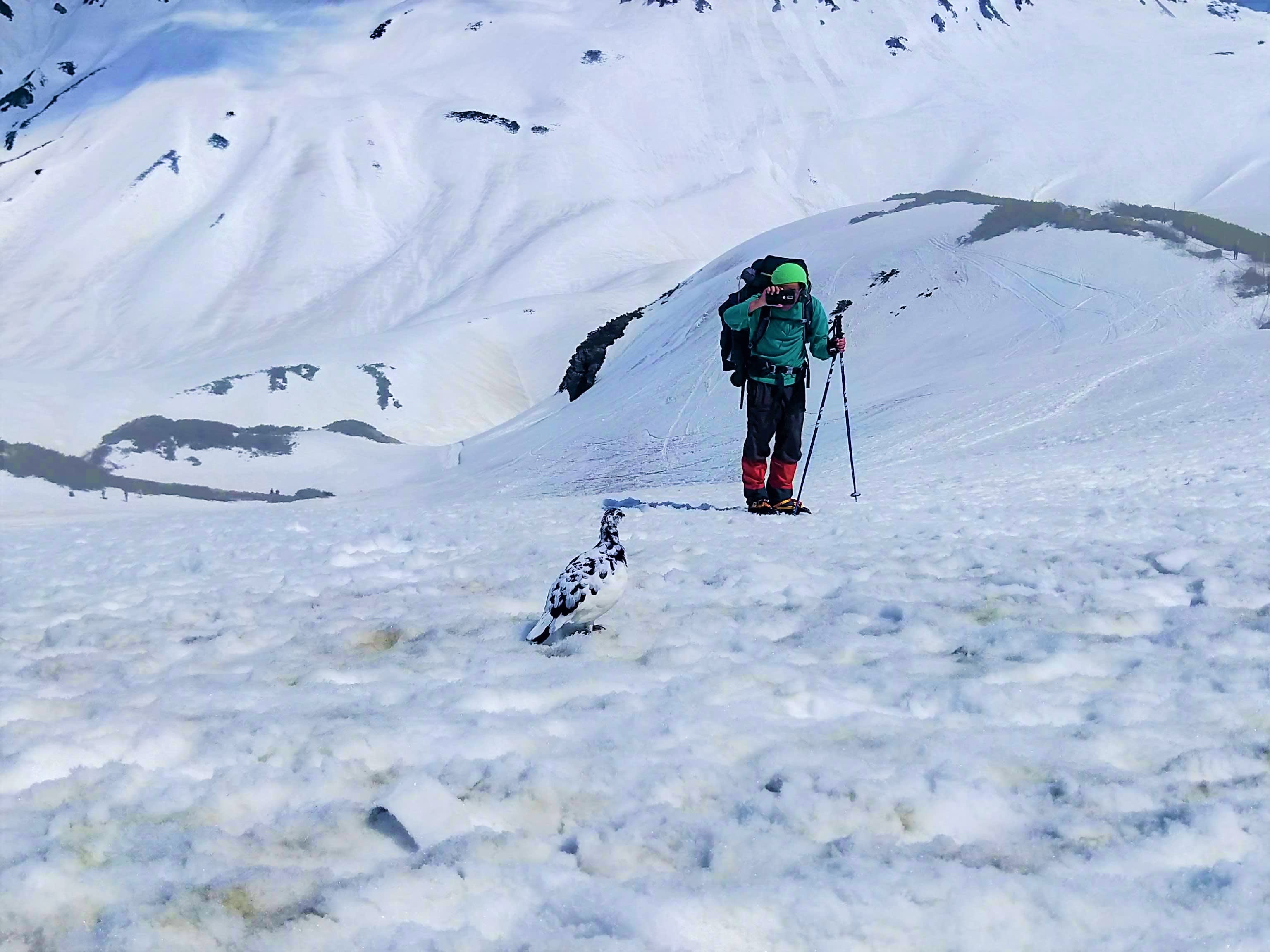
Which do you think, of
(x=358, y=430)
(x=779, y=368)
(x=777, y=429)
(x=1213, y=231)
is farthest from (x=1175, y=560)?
(x=358, y=430)

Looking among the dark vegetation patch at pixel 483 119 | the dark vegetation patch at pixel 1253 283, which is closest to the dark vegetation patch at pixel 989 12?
the dark vegetation patch at pixel 483 119

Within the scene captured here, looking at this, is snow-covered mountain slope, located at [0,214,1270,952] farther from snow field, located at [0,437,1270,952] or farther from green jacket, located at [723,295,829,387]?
green jacket, located at [723,295,829,387]

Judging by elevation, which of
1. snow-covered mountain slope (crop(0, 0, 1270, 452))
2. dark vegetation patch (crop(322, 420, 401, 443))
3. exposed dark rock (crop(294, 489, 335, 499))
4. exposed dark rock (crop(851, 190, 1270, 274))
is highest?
snow-covered mountain slope (crop(0, 0, 1270, 452))

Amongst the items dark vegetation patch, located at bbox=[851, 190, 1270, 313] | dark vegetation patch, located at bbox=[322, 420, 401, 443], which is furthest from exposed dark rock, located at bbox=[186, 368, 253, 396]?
dark vegetation patch, located at bbox=[851, 190, 1270, 313]

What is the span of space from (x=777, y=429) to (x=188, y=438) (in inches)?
1107

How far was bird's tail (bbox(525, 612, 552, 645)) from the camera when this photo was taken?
169 inches

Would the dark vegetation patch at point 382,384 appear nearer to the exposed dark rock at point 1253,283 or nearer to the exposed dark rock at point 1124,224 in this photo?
the exposed dark rock at point 1124,224

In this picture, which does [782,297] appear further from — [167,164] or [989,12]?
[989,12]

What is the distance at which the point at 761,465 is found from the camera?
9141 mm

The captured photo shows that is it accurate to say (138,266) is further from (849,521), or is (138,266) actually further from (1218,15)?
(1218,15)

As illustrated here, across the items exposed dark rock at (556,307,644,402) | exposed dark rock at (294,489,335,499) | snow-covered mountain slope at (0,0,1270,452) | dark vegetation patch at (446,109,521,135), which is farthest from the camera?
dark vegetation patch at (446,109,521,135)

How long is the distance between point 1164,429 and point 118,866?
40.2 ft

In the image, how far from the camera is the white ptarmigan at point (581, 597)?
4285mm

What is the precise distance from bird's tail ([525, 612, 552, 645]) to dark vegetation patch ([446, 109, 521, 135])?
103276mm
